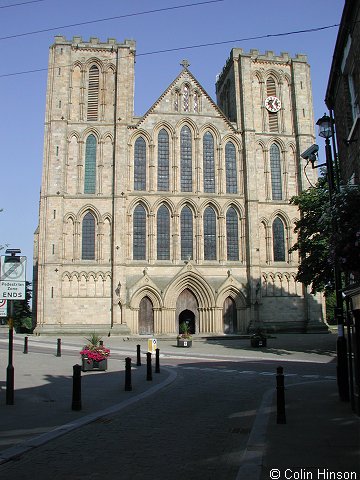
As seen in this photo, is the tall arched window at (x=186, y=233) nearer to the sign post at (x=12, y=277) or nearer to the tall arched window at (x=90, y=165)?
the tall arched window at (x=90, y=165)

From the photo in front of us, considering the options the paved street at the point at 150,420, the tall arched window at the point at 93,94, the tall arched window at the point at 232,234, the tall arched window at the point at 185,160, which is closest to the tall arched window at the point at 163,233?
the tall arched window at the point at 185,160

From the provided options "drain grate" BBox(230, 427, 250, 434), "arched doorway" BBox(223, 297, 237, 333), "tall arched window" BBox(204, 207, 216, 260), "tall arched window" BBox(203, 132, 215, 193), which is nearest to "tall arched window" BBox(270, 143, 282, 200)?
"tall arched window" BBox(203, 132, 215, 193)

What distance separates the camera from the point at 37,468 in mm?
5832

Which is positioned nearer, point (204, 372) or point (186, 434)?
Answer: point (186, 434)

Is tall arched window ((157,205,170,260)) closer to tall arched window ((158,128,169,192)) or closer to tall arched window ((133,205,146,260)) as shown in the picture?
tall arched window ((133,205,146,260))

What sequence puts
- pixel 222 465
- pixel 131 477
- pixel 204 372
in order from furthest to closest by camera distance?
pixel 204 372 → pixel 222 465 → pixel 131 477

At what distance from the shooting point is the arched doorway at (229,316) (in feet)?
127

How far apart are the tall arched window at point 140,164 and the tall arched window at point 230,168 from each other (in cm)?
702

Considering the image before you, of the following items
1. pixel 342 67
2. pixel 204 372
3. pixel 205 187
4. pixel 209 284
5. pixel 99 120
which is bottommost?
pixel 204 372

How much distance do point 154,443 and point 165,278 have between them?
30.7 meters

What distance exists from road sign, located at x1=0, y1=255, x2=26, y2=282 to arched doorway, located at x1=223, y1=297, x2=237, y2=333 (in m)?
Result: 27.8

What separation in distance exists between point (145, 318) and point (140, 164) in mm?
12526

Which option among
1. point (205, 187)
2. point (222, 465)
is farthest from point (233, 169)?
point (222, 465)

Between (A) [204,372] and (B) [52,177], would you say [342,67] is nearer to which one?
(A) [204,372]
